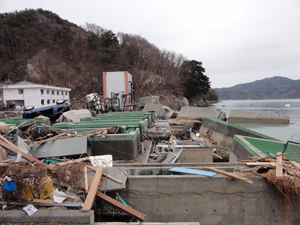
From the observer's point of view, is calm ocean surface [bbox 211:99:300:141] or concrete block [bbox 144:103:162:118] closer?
calm ocean surface [bbox 211:99:300:141]

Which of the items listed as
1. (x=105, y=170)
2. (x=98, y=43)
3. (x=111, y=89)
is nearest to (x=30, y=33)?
(x=98, y=43)

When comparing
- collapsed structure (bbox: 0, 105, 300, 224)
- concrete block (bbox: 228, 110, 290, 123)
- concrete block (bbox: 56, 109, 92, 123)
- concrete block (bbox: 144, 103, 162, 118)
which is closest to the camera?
collapsed structure (bbox: 0, 105, 300, 224)

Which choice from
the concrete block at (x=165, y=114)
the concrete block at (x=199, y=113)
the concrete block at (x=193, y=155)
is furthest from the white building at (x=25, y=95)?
the concrete block at (x=193, y=155)

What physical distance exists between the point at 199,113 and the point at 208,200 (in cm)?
2131

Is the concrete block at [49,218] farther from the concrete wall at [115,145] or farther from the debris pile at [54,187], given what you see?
the concrete wall at [115,145]

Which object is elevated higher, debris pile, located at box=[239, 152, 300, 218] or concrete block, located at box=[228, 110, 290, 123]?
debris pile, located at box=[239, 152, 300, 218]

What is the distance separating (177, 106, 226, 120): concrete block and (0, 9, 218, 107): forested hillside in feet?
90.2

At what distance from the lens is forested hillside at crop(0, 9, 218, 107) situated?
53.7 meters

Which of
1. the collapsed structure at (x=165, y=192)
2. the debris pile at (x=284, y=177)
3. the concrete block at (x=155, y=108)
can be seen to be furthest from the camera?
the concrete block at (x=155, y=108)

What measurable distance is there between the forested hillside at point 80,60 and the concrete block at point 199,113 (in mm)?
27483

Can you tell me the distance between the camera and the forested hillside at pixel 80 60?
53.7 m

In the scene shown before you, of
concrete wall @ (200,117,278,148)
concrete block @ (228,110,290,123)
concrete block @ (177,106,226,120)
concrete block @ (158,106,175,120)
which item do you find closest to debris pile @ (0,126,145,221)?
concrete wall @ (200,117,278,148)

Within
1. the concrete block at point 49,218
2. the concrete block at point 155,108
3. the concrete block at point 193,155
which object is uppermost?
the concrete block at point 155,108

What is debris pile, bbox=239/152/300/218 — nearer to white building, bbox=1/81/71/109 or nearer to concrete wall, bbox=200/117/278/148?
concrete wall, bbox=200/117/278/148
